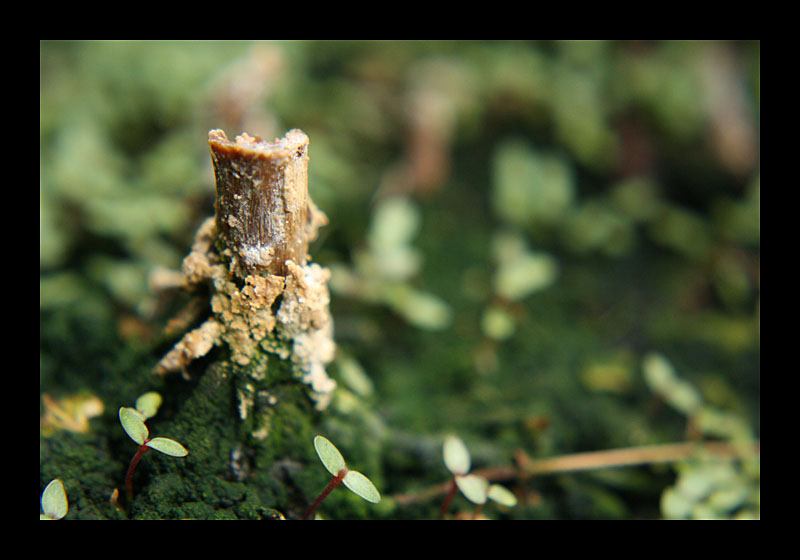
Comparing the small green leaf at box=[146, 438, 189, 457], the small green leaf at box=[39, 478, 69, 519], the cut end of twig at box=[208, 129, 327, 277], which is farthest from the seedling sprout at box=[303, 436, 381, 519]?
the small green leaf at box=[39, 478, 69, 519]

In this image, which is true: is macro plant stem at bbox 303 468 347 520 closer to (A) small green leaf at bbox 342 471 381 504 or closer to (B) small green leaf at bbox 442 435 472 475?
(A) small green leaf at bbox 342 471 381 504

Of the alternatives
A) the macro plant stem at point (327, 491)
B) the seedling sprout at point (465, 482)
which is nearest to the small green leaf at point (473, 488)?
the seedling sprout at point (465, 482)

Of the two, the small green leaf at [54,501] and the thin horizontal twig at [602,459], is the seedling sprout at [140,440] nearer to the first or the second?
the small green leaf at [54,501]

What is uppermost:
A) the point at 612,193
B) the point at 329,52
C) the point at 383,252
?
the point at 329,52

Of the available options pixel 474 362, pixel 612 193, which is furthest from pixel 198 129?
pixel 612 193
